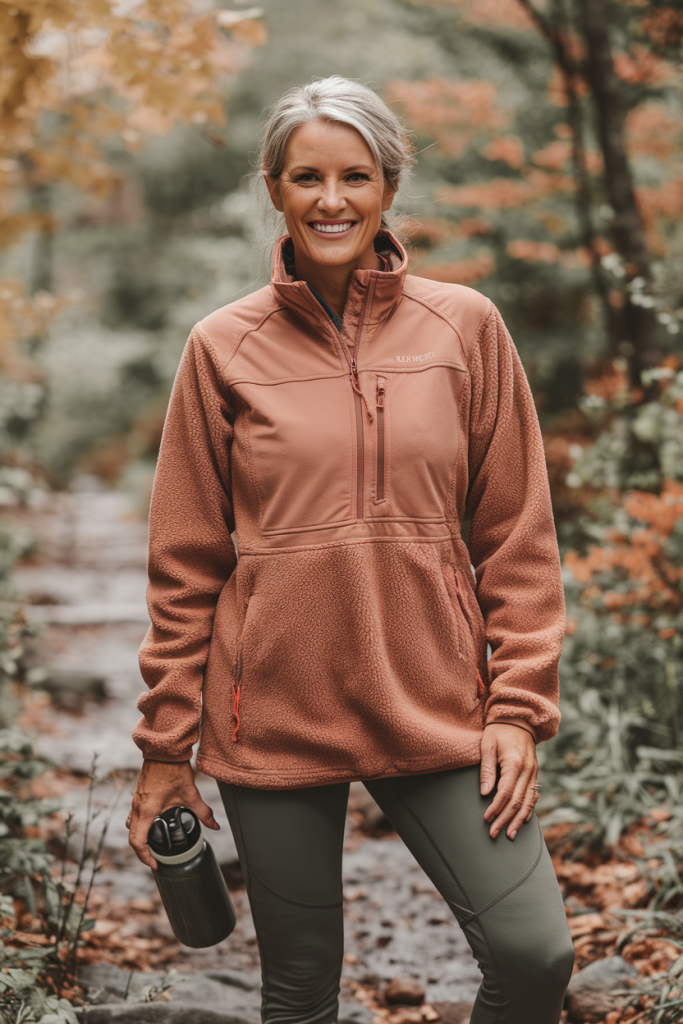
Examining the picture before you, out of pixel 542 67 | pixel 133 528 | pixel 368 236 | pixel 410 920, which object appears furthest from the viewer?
pixel 133 528

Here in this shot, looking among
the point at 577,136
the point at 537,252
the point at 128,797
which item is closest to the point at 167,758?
the point at 128,797

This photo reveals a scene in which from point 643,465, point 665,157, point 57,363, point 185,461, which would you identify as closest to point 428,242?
point 665,157

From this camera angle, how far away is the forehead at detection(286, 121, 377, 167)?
5.90 feet

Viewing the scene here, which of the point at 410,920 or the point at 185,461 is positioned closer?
the point at 185,461

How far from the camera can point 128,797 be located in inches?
167

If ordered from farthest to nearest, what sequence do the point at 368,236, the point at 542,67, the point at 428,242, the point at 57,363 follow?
1. the point at 57,363
2. the point at 428,242
3. the point at 542,67
4. the point at 368,236

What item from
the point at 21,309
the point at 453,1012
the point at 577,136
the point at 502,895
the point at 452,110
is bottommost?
the point at 453,1012

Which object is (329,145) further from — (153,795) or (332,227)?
(153,795)

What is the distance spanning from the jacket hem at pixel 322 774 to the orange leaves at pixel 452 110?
21.9 feet

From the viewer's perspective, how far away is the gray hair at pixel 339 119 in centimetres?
179

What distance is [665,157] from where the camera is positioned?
7480 mm

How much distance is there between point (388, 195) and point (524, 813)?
51.4 inches

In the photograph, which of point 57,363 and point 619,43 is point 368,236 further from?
point 57,363

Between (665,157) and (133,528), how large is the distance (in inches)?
283
